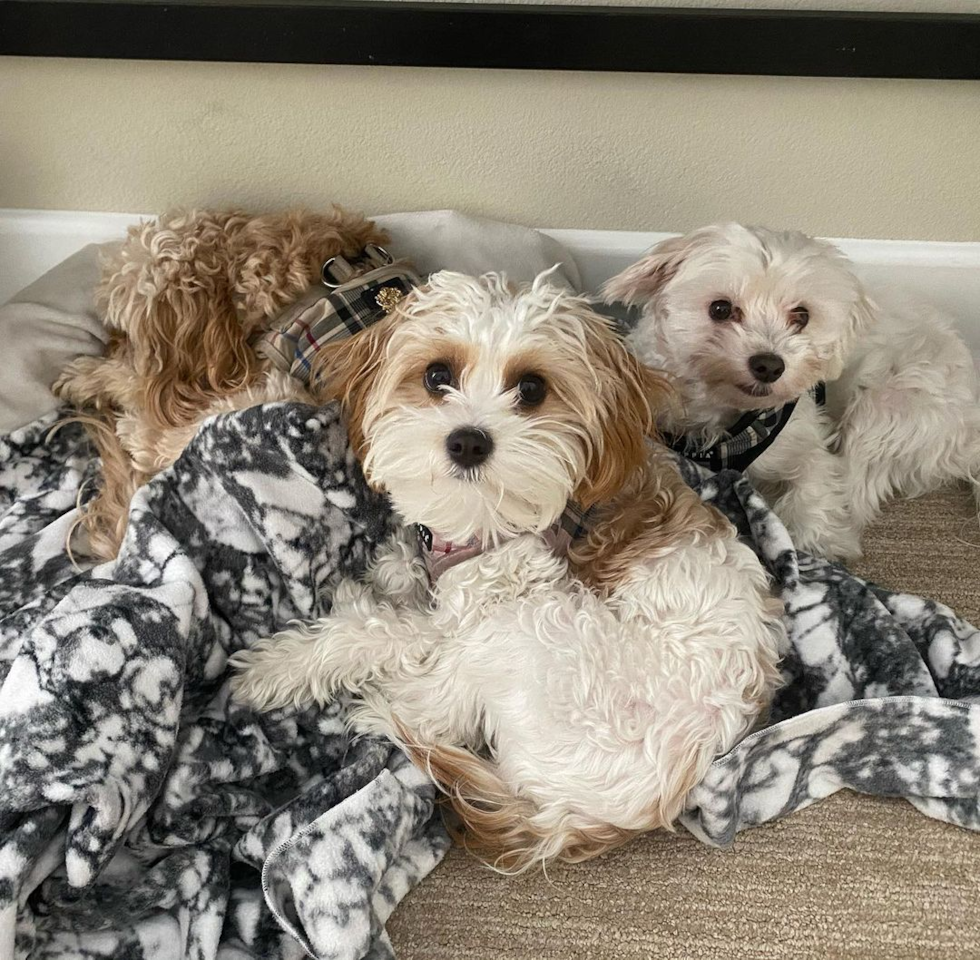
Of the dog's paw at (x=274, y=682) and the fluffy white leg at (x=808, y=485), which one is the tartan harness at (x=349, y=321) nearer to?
the dog's paw at (x=274, y=682)

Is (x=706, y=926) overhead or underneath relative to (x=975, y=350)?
underneath

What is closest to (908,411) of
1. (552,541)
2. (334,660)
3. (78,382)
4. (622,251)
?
(622,251)

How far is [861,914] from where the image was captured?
4.57ft

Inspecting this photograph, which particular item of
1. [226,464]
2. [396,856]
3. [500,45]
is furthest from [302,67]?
[396,856]

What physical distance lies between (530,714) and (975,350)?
1.50 metres

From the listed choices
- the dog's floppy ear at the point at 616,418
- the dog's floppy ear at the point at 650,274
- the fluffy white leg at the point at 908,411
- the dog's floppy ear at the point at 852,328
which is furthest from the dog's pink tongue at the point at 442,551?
the fluffy white leg at the point at 908,411

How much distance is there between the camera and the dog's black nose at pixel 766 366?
1.62 m

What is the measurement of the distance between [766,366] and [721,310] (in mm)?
131

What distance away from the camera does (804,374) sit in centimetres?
165

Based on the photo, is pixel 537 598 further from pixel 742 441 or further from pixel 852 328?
pixel 852 328

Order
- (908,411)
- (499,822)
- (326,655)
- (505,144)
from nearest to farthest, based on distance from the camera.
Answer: (499,822) < (326,655) < (908,411) < (505,144)

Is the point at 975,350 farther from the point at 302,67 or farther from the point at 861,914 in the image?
the point at 302,67

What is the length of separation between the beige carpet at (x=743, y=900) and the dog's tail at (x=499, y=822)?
4cm

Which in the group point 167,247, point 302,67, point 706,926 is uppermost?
point 302,67
